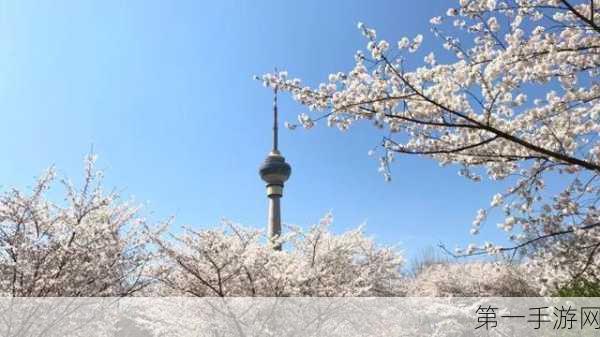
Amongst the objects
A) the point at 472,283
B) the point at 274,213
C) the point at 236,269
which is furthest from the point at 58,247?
the point at 274,213

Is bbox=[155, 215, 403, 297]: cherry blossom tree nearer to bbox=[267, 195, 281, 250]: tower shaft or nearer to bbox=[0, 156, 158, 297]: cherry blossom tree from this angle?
bbox=[0, 156, 158, 297]: cherry blossom tree

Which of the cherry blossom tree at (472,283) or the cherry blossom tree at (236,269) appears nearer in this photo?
the cherry blossom tree at (236,269)

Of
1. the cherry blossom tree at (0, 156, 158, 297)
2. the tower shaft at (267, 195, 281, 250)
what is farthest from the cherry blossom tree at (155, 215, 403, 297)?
the tower shaft at (267, 195, 281, 250)

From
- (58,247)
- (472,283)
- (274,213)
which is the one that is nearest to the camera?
(58,247)

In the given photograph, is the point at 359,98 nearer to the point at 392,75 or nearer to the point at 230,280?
the point at 392,75

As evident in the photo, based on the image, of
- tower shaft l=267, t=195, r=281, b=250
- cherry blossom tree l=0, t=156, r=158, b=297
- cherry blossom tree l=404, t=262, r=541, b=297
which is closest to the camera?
cherry blossom tree l=0, t=156, r=158, b=297

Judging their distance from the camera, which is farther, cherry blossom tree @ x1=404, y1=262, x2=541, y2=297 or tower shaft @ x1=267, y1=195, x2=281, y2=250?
tower shaft @ x1=267, y1=195, x2=281, y2=250

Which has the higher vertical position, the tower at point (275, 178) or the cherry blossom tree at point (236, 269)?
the tower at point (275, 178)

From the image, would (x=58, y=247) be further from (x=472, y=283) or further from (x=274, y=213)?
(x=274, y=213)

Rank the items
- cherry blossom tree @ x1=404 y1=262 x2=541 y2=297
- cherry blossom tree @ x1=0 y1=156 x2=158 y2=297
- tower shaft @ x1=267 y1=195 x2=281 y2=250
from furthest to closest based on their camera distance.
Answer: tower shaft @ x1=267 y1=195 x2=281 y2=250, cherry blossom tree @ x1=404 y1=262 x2=541 y2=297, cherry blossom tree @ x1=0 y1=156 x2=158 y2=297

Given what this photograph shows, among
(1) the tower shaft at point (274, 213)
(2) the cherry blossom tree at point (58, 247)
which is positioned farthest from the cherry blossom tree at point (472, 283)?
(1) the tower shaft at point (274, 213)

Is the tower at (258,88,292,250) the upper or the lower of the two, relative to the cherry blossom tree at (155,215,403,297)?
upper

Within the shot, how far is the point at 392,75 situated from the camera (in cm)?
509

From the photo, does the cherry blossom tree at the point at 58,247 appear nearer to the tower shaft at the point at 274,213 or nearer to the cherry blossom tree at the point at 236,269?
the cherry blossom tree at the point at 236,269
